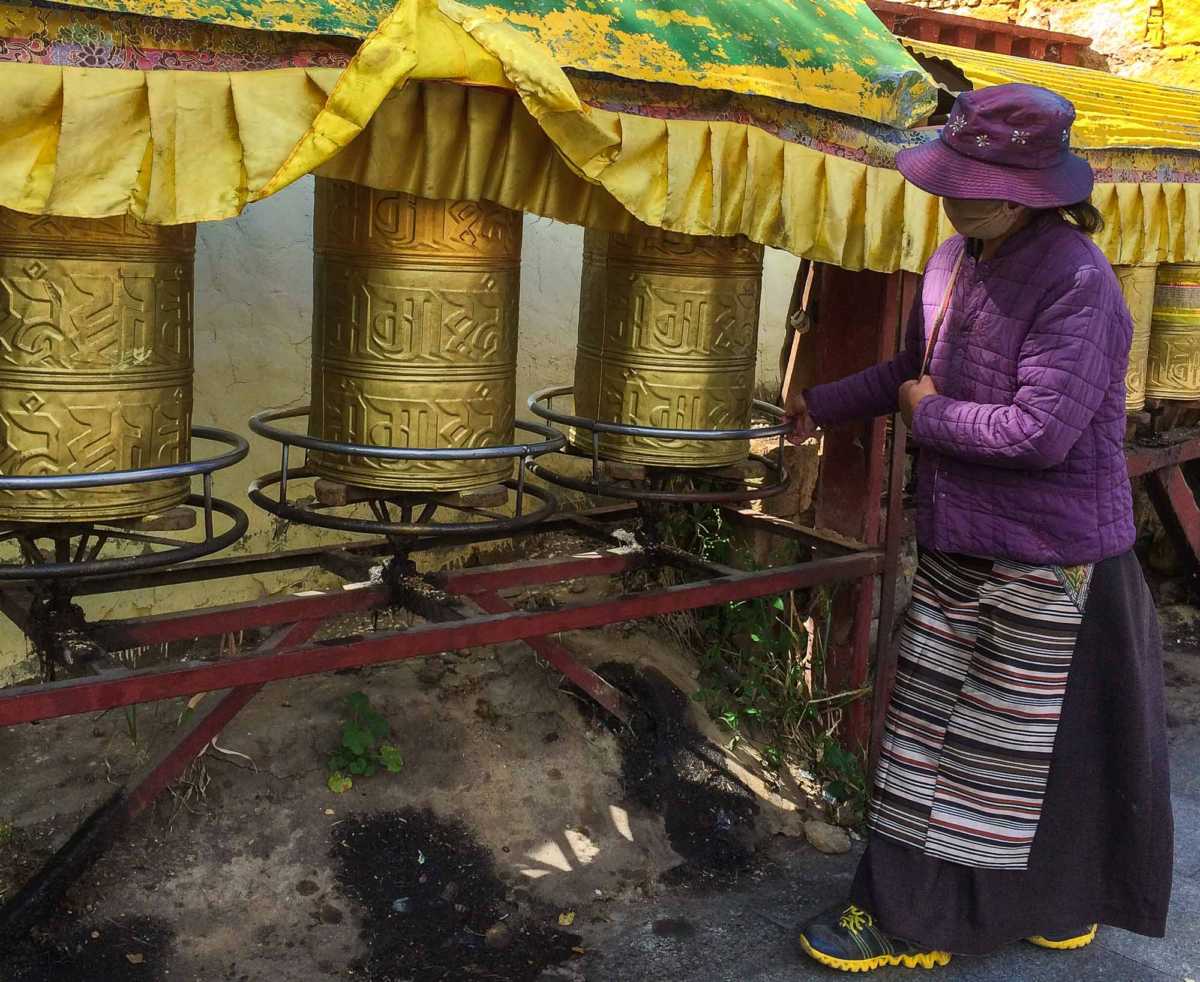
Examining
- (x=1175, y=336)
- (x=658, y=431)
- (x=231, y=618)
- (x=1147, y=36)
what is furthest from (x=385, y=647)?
(x=1147, y=36)

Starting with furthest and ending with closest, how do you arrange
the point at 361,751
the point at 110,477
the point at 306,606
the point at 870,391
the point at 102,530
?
the point at 361,751, the point at 870,391, the point at 306,606, the point at 102,530, the point at 110,477

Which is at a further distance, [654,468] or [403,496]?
[654,468]

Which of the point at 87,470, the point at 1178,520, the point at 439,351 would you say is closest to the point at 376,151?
the point at 439,351

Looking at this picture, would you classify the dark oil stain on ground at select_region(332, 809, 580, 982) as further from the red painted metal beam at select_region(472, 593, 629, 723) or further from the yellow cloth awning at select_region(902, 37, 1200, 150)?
the yellow cloth awning at select_region(902, 37, 1200, 150)

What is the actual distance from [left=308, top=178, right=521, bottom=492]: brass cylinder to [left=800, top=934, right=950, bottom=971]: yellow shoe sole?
4.12 ft

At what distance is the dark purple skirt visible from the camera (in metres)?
2.53

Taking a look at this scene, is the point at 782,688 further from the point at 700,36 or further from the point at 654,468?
the point at 700,36

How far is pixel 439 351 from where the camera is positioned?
232 centimetres

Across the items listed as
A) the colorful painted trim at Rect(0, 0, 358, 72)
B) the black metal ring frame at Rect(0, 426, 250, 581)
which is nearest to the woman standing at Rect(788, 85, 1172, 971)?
the colorful painted trim at Rect(0, 0, 358, 72)

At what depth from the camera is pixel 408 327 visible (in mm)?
2303

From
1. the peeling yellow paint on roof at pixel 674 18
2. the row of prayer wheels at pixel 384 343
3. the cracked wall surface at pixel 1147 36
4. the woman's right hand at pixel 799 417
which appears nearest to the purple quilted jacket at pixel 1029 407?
the woman's right hand at pixel 799 417

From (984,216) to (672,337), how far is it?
731 millimetres

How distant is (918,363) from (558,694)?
1500 millimetres

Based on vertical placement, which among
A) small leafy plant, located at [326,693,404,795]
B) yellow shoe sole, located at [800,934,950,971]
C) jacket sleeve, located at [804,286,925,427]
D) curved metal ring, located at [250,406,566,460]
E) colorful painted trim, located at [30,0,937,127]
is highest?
colorful painted trim, located at [30,0,937,127]
